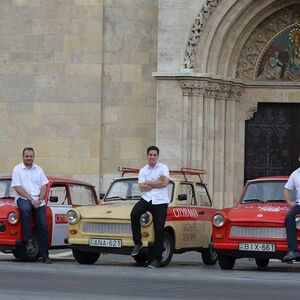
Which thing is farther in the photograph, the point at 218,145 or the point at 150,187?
the point at 218,145

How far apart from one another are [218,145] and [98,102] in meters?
3.19

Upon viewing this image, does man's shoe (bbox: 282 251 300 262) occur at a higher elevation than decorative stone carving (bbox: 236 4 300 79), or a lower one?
lower

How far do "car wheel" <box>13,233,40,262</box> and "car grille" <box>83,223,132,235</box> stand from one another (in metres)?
1.15

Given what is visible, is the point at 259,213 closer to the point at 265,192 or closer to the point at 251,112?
the point at 265,192

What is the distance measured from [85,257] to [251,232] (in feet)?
10.1

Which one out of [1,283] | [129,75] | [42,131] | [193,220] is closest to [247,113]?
[129,75]

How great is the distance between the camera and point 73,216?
17.3m

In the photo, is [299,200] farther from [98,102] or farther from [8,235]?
[98,102]

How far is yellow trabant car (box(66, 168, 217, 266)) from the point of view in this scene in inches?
666

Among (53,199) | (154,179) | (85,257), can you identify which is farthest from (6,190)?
(154,179)

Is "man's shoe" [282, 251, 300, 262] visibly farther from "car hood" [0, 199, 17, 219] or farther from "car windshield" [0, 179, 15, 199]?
"car windshield" [0, 179, 15, 199]

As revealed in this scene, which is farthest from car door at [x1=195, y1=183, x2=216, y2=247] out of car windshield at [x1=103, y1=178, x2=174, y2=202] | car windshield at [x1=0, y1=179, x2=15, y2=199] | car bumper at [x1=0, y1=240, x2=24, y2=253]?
car windshield at [x1=0, y1=179, x2=15, y2=199]

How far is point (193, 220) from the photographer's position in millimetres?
17938

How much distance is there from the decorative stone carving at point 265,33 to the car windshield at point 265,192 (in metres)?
9.05
